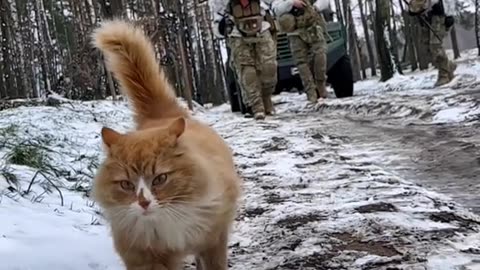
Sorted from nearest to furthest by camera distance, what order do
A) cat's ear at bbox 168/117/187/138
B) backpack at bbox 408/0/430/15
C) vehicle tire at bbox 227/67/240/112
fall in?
1. cat's ear at bbox 168/117/187/138
2. backpack at bbox 408/0/430/15
3. vehicle tire at bbox 227/67/240/112

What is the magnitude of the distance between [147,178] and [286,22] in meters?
9.52

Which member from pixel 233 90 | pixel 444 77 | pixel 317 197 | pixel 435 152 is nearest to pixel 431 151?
pixel 435 152

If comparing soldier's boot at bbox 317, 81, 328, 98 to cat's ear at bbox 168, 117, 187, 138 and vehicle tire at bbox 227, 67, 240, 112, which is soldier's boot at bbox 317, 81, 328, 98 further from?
cat's ear at bbox 168, 117, 187, 138

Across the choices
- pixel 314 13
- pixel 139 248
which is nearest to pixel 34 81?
pixel 314 13

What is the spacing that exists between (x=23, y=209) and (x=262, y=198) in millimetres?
1604

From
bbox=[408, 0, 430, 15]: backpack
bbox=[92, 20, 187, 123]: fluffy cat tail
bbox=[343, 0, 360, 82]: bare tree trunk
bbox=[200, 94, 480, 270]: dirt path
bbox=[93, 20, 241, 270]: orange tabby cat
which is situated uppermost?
bbox=[343, 0, 360, 82]: bare tree trunk

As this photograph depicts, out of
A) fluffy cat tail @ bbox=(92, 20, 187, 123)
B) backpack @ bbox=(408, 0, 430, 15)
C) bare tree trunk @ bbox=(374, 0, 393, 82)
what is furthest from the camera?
bare tree trunk @ bbox=(374, 0, 393, 82)

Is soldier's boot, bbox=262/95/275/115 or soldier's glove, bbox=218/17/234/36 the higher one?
soldier's glove, bbox=218/17/234/36

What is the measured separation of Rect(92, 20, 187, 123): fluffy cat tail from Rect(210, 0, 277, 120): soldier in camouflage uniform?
6.22 m

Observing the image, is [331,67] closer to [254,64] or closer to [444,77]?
[444,77]

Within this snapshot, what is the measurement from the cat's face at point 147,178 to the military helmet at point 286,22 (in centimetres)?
922

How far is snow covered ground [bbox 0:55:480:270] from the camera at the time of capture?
336cm

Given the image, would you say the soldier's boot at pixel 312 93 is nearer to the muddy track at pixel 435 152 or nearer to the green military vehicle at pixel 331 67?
the green military vehicle at pixel 331 67

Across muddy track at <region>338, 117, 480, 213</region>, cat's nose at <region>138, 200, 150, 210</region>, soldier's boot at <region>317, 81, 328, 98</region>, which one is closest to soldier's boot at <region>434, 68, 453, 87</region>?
soldier's boot at <region>317, 81, 328, 98</region>
